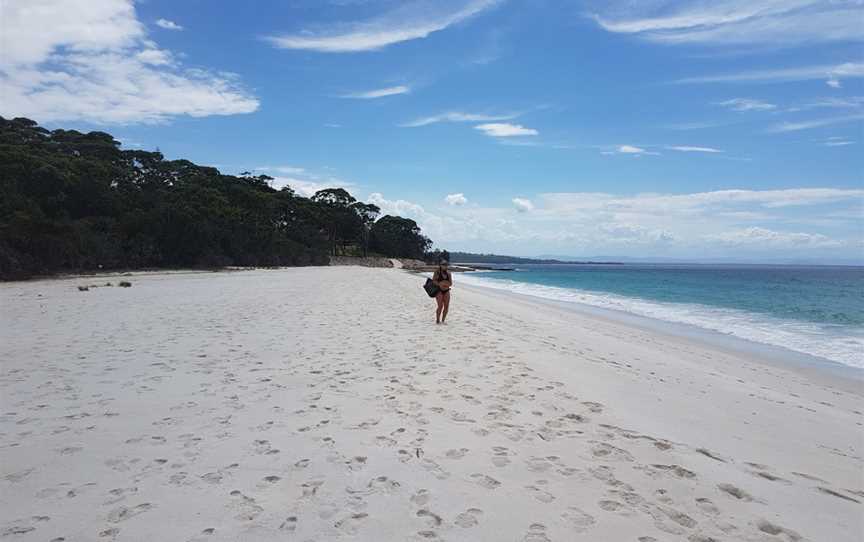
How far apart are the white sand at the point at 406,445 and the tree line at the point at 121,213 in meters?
21.1

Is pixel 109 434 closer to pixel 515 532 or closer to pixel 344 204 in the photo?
pixel 515 532

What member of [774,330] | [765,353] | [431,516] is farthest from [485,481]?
[774,330]

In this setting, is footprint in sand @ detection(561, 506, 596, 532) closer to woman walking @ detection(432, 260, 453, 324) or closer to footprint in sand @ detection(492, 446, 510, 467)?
footprint in sand @ detection(492, 446, 510, 467)

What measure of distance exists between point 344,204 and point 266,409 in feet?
310

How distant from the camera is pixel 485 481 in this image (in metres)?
3.46

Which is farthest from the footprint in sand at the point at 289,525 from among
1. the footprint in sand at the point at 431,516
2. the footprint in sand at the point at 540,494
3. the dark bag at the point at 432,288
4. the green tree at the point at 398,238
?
the green tree at the point at 398,238

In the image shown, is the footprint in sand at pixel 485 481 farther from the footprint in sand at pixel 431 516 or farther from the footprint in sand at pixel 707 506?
the footprint in sand at pixel 707 506

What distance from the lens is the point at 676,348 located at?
11258 millimetres

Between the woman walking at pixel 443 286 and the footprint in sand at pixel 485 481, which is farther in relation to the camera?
the woman walking at pixel 443 286

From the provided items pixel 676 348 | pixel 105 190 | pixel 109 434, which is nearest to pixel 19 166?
pixel 105 190

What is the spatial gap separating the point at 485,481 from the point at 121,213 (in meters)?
42.8

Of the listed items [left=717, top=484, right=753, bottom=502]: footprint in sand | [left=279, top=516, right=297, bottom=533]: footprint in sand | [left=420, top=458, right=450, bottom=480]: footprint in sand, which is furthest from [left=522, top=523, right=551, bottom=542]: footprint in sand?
[left=717, top=484, right=753, bottom=502]: footprint in sand

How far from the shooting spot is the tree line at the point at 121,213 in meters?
25.2

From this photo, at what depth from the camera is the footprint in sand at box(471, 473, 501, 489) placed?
134 inches
